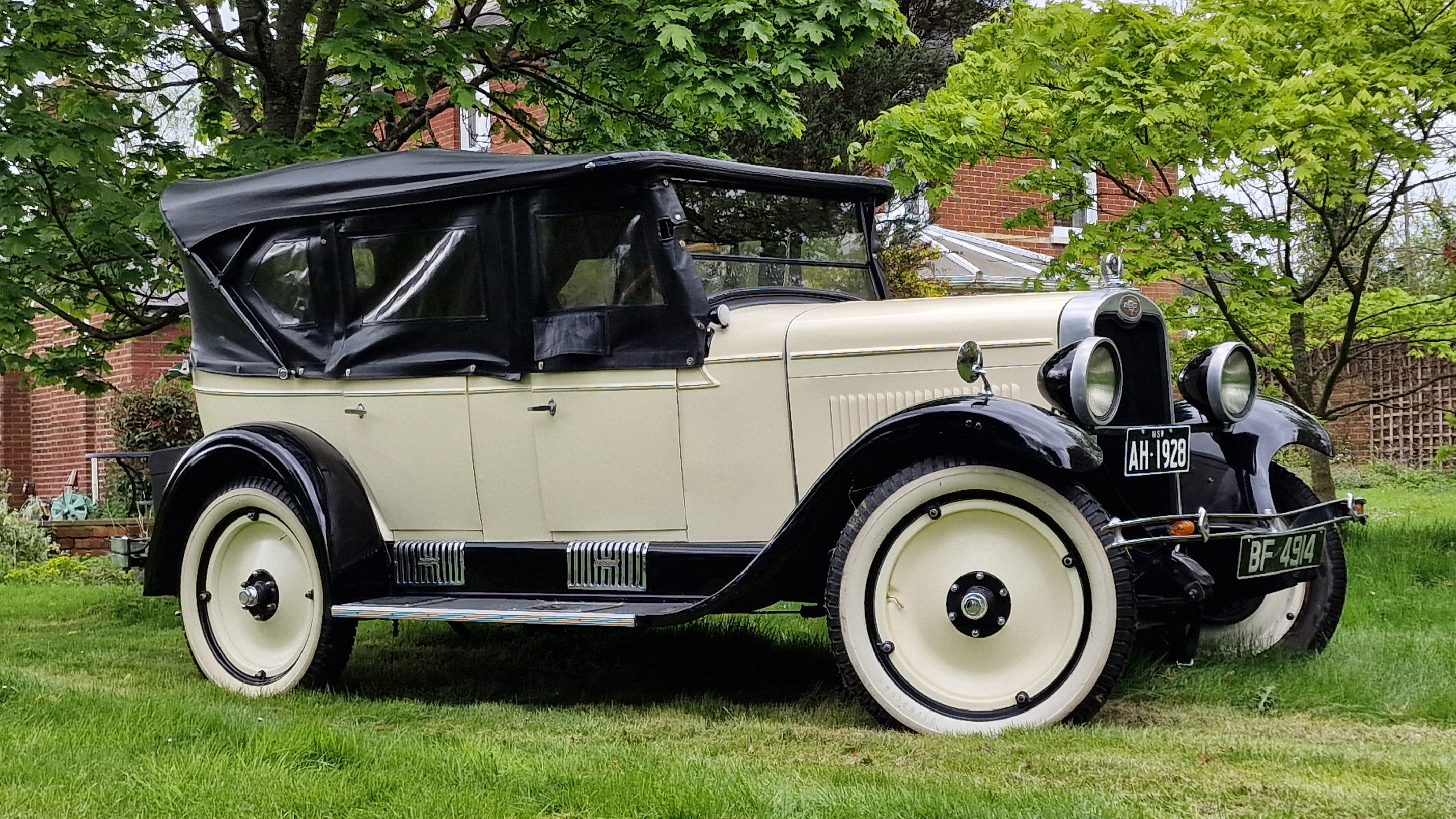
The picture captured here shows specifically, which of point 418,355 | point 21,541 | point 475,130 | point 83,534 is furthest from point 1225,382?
point 475,130

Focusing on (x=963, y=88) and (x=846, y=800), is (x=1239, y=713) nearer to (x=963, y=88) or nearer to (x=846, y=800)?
(x=846, y=800)

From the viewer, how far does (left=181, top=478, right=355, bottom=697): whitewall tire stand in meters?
5.71

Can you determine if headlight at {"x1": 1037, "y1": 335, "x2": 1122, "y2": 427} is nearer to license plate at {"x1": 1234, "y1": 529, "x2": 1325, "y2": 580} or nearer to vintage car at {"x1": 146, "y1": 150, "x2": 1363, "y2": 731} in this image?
vintage car at {"x1": 146, "y1": 150, "x2": 1363, "y2": 731}

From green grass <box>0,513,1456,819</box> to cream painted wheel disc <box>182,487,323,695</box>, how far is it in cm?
18

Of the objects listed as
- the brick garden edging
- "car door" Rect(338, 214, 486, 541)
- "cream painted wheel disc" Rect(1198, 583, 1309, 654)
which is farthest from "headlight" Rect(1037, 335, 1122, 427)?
the brick garden edging

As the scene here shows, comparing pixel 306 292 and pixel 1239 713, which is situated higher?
pixel 306 292

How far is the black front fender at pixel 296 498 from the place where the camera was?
18.4 feet

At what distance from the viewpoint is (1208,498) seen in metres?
5.18

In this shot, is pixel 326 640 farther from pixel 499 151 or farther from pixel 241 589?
pixel 499 151

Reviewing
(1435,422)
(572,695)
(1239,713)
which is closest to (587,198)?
(572,695)

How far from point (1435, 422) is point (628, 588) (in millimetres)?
16020

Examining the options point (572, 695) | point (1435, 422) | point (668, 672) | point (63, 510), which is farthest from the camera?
point (1435, 422)

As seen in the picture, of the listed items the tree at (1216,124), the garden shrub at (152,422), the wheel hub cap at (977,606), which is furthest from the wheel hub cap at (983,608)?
the garden shrub at (152,422)

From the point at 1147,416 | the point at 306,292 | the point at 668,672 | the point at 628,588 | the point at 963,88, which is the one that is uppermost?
the point at 963,88
